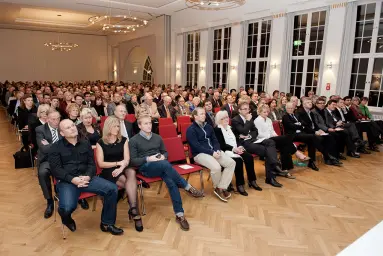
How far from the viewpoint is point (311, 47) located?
10125 millimetres

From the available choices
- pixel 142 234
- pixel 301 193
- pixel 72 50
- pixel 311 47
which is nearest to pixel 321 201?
pixel 301 193

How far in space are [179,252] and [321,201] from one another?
8.12ft

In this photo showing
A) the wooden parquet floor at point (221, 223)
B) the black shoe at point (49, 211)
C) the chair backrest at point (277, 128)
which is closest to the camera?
the wooden parquet floor at point (221, 223)

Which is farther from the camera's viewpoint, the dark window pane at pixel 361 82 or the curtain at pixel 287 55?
the curtain at pixel 287 55

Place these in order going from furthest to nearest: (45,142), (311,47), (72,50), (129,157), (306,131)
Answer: (72,50), (311,47), (306,131), (45,142), (129,157)

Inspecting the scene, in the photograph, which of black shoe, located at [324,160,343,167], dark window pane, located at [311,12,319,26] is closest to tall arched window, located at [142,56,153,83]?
dark window pane, located at [311,12,319,26]

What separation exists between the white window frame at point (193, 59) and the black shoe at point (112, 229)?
42.6 feet

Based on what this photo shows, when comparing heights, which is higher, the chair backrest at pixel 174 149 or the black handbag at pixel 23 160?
the chair backrest at pixel 174 149

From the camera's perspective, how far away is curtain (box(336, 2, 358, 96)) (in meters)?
8.63

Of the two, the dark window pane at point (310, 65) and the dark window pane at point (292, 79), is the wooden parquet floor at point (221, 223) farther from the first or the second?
the dark window pane at point (292, 79)

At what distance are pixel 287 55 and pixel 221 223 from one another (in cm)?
888

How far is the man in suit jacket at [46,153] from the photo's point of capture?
359cm

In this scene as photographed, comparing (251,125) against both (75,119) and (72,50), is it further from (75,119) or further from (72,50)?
(72,50)

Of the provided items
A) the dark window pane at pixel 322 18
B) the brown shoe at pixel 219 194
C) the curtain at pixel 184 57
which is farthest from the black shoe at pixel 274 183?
the curtain at pixel 184 57
